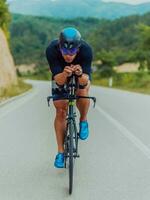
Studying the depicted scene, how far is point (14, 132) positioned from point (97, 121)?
3.25 metres

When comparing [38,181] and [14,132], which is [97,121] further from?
[38,181]

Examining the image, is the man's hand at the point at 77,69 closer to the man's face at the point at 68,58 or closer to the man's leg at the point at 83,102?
the man's face at the point at 68,58

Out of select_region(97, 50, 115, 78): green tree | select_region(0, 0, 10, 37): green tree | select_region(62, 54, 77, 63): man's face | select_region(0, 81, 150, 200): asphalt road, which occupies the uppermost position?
select_region(0, 0, 10, 37): green tree

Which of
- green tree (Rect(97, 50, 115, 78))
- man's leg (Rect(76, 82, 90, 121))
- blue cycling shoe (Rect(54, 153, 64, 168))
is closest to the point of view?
man's leg (Rect(76, 82, 90, 121))

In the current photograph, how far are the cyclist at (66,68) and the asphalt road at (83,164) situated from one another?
51 cm

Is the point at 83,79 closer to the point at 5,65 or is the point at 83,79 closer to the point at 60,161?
the point at 60,161

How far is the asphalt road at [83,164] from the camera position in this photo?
6105 mm

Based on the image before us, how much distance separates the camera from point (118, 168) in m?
7.50

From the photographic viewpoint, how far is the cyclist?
238 inches

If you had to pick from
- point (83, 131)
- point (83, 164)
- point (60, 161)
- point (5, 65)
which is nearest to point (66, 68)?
point (83, 131)

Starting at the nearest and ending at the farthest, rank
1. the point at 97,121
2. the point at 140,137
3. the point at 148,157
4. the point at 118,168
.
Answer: the point at 118,168, the point at 148,157, the point at 140,137, the point at 97,121

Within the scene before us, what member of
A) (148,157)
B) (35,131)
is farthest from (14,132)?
(148,157)

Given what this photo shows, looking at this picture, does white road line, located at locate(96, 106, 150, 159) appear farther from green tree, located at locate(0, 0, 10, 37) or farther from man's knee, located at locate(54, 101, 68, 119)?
green tree, located at locate(0, 0, 10, 37)

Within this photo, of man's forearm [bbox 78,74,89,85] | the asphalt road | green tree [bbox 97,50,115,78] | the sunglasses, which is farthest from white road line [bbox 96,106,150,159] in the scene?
green tree [bbox 97,50,115,78]
